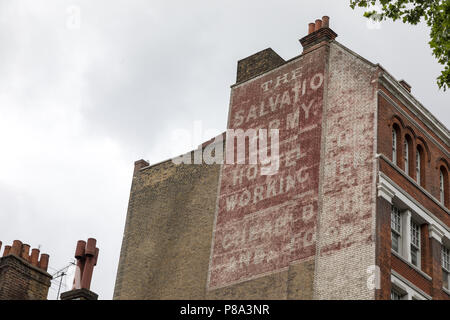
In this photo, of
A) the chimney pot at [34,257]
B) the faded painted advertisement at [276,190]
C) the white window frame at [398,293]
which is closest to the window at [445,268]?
the white window frame at [398,293]

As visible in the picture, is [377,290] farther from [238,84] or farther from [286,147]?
[238,84]

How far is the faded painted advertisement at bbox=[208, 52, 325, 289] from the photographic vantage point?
33781mm

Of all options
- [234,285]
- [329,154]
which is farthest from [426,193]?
[234,285]

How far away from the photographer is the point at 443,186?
36.3 metres

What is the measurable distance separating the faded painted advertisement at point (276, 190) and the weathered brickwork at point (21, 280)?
9333 mm

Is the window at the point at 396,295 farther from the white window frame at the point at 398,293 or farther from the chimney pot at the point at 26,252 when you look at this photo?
the chimney pot at the point at 26,252

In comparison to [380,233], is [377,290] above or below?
below

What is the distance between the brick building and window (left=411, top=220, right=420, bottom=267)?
0.15ft

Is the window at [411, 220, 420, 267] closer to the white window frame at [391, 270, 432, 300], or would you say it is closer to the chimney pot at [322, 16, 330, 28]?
the white window frame at [391, 270, 432, 300]

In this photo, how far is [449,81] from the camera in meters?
25.1

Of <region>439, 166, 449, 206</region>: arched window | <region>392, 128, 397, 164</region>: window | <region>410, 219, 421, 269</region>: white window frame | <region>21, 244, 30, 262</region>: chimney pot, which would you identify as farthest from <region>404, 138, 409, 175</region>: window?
<region>21, 244, 30, 262</region>: chimney pot

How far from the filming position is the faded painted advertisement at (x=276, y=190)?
33.8 meters

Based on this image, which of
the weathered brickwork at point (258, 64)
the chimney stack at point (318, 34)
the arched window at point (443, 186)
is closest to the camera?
the arched window at point (443, 186)

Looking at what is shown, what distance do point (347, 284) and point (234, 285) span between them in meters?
5.82
